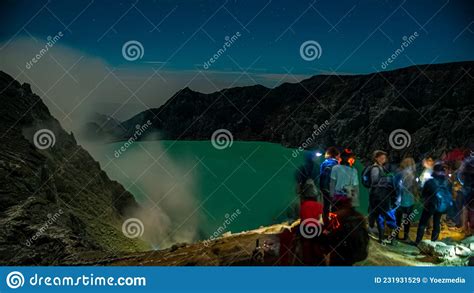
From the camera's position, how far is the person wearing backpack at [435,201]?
7855 mm

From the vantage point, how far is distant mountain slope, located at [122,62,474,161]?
800 cm

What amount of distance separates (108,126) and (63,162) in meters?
0.70

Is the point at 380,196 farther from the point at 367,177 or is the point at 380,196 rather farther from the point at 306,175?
the point at 306,175

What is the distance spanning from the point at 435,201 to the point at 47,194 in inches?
187

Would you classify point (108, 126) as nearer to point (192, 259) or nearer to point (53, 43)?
point (53, 43)

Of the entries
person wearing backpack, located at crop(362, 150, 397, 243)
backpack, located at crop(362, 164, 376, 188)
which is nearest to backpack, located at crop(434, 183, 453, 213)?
person wearing backpack, located at crop(362, 150, 397, 243)

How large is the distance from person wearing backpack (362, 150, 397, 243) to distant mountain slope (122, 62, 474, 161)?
0.23 metres

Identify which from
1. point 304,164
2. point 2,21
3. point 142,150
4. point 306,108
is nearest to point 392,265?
point 304,164

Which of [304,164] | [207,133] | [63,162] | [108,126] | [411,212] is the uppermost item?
[411,212]

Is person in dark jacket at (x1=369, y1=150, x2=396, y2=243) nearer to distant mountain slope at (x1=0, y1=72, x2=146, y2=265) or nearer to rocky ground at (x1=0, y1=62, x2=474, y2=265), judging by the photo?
rocky ground at (x1=0, y1=62, x2=474, y2=265)

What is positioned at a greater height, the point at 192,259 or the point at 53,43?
the point at 53,43

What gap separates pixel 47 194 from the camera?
25.5ft

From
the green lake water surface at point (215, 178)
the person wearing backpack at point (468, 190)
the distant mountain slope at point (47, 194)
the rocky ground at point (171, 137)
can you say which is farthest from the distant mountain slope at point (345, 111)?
the distant mountain slope at point (47, 194)

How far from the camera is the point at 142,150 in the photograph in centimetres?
797
